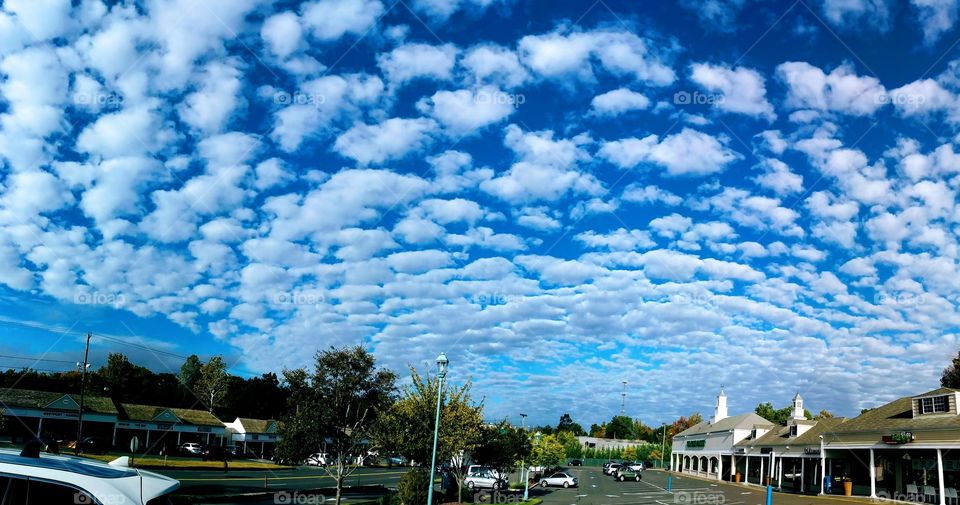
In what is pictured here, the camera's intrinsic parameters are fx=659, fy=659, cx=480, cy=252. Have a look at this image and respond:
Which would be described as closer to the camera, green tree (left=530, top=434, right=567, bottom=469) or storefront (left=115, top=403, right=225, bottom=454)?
green tree (left=530, top=434, right=567, bottom=469)

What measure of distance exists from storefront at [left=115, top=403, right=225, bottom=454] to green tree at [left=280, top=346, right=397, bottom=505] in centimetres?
5166

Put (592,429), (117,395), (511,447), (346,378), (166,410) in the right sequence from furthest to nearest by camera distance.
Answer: (592,429) → (117,395) → (166,410) → (511,447) → (346,378)

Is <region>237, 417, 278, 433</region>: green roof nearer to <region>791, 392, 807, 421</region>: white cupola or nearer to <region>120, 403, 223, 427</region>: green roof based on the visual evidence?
<region>120, 403, 223, 427</region>: green roof

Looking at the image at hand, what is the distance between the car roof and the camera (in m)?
4.88

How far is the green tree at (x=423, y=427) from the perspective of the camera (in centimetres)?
2702

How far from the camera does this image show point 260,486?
3753 centimetres

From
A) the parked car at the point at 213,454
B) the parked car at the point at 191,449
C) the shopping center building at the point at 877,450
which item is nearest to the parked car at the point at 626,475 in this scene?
the shopping center building at the point at 877,450

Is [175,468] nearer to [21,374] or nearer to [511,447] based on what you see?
[511,447]

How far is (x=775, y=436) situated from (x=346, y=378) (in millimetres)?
48852

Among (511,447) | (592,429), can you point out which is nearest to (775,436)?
(511,447)

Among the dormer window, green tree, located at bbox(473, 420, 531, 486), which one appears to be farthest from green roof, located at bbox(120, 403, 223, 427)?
Result: the dormer window

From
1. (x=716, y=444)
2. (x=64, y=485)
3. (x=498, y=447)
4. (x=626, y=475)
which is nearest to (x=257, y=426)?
(x=626, y=475)

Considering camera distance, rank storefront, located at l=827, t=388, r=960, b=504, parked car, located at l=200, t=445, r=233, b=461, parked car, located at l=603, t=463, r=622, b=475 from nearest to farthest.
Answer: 1. storefront, located at l=827, t=388, r=960, b=504
2. parked car, located at l=200, t=445, r=233, b=461
3. parked car, located at l=603, t=463, r=622, b=475

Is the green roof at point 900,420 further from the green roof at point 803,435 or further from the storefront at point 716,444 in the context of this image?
the storefront at point 716,444
